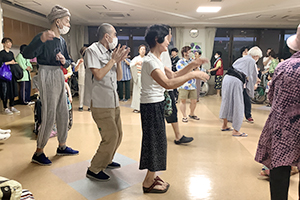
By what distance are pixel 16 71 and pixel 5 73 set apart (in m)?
0.37

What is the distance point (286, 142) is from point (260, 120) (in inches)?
148

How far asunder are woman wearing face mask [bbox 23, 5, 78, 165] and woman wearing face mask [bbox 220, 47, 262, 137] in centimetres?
235

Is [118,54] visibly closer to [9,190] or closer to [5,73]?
[9,190]

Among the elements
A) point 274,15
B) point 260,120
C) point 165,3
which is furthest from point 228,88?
point 274,15

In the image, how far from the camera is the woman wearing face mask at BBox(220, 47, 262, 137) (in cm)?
364

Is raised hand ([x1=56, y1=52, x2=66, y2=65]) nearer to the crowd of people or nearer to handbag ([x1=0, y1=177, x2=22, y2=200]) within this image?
the crowd of people

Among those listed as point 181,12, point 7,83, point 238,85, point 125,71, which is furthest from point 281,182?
point 181,12

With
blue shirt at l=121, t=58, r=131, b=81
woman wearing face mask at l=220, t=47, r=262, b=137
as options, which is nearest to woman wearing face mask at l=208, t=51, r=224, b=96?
blue shirt at l=121, t=58, r=131, b=81

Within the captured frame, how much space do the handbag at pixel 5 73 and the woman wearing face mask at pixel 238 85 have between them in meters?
4.43

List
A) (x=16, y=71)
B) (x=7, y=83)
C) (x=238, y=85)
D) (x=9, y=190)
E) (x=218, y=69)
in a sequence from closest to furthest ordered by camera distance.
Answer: (x=9, y=190) → (x=238, y=85) → (x=7, y=83) → (x=16, y=71) → (x=218, y=69)

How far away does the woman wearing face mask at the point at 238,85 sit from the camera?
3641 mm

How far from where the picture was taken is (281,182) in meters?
1.59

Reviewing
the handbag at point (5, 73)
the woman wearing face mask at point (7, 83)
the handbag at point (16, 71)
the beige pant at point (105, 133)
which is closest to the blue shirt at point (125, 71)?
the handbag at point (16, 71)

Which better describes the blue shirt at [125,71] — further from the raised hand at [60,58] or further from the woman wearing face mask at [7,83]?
the raised hand at [60,58]
